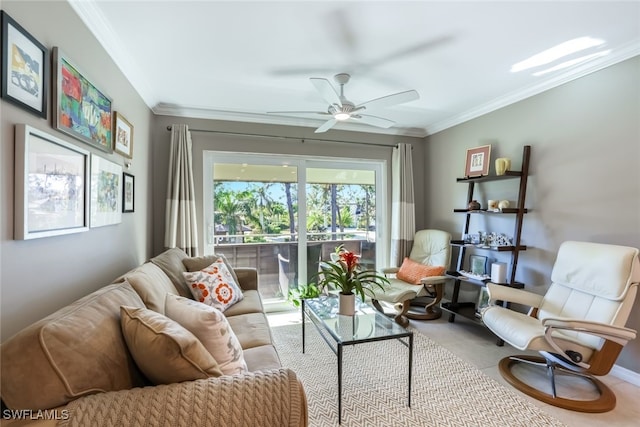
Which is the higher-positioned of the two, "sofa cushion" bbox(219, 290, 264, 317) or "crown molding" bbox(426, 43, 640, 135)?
"crown molding" bbox(426, 43, 640, 135)

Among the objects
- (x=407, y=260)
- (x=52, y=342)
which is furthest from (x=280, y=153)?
(x=52, y=342)

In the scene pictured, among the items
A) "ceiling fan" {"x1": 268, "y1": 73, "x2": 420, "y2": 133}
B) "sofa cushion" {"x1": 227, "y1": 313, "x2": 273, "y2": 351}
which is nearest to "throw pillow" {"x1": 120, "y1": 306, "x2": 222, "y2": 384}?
"sofa cushion" {"x1": 227, "y1": 313, "x2": 273, "y2": 351}

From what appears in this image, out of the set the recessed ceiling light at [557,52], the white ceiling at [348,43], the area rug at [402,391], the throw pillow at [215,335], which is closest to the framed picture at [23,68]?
the white ceiling at [348,43]

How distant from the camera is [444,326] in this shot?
328 centimetres

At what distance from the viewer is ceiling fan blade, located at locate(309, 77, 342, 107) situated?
2.16 m

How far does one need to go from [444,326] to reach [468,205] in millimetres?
1397

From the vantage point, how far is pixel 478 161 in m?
3.39

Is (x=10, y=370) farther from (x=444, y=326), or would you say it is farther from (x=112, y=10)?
(x=444, y=326)

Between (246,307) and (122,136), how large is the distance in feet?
5.48

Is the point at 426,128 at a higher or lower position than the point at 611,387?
higher

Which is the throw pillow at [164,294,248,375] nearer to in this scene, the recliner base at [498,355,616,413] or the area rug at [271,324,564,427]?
the area rug at [271,324,564,427]

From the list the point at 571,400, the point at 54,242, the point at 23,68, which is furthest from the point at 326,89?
the point at 571,400

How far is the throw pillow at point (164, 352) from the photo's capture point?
3.37 ft

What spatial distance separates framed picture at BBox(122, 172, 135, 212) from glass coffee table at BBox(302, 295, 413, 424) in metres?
1.72
